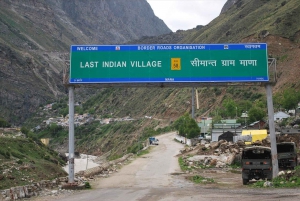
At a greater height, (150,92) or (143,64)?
(150,92)

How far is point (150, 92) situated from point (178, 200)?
123m

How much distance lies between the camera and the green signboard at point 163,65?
1998 cm

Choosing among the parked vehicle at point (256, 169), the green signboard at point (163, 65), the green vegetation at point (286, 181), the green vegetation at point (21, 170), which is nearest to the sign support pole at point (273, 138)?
the parked vehicle at point (256, 169)

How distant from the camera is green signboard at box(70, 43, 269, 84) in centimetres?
1998

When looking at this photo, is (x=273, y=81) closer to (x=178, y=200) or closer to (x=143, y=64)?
(x=143, y=64)

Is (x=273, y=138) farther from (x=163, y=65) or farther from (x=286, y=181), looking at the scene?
(x=163, y=65)

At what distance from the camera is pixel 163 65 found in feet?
65.7

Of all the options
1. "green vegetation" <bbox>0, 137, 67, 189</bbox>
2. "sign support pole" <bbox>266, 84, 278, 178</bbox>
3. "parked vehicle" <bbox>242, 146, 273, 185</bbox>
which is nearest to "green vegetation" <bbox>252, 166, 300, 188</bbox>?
"sign support pole" <bbox>266, 84, 278, 178</bbox>

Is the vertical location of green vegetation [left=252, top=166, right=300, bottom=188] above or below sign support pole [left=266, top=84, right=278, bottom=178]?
below

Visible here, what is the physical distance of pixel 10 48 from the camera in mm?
177875

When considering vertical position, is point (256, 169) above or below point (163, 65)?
below

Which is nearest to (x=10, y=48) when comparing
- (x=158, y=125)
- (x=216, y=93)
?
(x=158, y=125)

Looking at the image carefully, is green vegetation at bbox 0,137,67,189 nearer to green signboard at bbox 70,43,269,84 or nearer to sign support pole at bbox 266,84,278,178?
green signboard at bbox 70,43,269,84


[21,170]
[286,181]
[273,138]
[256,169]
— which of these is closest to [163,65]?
[273,138]
